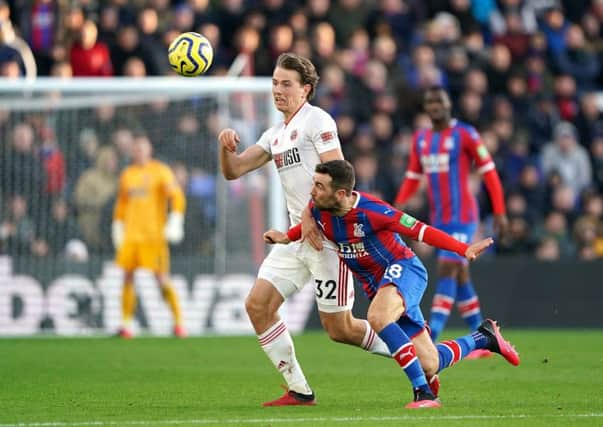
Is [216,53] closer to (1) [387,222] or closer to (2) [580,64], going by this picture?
(2) [580,64]

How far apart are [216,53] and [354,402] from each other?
1087 cm

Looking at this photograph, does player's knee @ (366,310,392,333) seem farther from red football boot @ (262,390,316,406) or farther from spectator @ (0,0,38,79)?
spectator @ (0,0,38,79)

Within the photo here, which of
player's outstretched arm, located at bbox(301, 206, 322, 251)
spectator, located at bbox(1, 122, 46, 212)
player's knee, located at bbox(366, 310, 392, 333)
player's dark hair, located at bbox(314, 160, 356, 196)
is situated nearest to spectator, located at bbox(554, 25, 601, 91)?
spectator, located at bbox(1, 122, 46, 212)

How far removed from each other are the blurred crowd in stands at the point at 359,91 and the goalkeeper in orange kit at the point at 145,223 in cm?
98

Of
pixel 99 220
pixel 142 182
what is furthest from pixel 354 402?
pixel 99 220

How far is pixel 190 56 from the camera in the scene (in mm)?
9391

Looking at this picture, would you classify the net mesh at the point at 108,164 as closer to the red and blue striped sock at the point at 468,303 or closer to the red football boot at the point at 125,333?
the red football boot at the point at 125,333

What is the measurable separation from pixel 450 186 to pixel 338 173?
15.9ft

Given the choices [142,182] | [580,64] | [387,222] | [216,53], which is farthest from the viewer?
[580,64]

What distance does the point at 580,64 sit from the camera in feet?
68.7

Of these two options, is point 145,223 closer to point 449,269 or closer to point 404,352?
point 449,269

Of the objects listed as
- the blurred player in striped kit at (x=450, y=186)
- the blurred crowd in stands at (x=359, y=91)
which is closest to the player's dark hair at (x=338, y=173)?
the blurred player in striped kit at (x=450, y=186)

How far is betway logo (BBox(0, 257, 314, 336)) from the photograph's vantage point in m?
16.9

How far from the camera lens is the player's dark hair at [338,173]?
8219 mm
